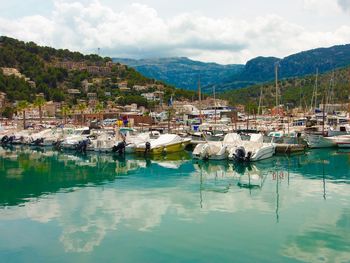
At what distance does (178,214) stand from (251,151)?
17995 millimetres

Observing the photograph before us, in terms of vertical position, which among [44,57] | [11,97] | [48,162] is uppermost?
[44,57]

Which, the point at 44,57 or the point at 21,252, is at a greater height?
the point at 44,57

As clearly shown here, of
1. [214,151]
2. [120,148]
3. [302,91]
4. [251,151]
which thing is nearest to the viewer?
[251,151]

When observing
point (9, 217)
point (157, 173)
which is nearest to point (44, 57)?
point (157, 173)

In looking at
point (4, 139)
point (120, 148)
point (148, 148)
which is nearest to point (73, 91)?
point (4, 139)

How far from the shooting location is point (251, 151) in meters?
36.9

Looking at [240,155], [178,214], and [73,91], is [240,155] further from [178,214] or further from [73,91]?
[73,91]

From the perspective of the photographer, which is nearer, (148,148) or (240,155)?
(240,155)

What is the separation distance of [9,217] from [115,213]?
4.57m

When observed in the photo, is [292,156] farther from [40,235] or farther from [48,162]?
[40,235]

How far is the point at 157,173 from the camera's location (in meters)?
32.3

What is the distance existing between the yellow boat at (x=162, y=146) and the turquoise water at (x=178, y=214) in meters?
7.10

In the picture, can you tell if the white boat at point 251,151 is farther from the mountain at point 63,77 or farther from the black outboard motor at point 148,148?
the mountain at point 63,77

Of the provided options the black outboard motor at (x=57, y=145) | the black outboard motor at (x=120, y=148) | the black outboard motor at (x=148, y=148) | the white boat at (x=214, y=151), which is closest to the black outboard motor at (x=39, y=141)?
the black outboard motor at (x=57, y=145)
